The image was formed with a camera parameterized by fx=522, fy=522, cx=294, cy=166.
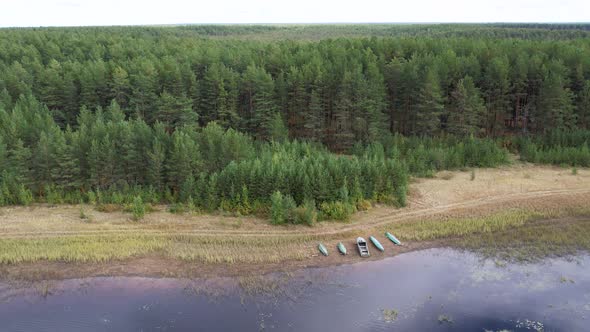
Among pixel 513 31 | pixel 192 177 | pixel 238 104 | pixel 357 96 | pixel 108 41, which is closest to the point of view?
pixel 192 177

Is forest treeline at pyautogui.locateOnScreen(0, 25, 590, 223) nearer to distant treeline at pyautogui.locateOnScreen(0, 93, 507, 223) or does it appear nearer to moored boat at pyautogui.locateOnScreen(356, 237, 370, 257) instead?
distant treeline at pyautogui.locateOnScreen(0, 93, 507, 223)

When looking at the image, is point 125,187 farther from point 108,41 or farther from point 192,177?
point 108,41

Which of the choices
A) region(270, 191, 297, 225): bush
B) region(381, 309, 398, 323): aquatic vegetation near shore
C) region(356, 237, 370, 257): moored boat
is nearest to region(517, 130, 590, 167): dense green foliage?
region(356, 237, 370, 257): moored boat

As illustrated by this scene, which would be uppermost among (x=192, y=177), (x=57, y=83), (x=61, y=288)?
(x=57, y=83)

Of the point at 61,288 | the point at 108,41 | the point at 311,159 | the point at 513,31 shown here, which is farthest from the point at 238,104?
the point at 513,31

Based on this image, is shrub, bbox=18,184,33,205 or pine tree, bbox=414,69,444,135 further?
pine tree, bbox=414,69,444,135

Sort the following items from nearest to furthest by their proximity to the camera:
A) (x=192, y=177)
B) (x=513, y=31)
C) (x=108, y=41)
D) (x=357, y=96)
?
(x=192, y=177) < (x=357, y=96) < (x=108, y=41) < (x=513, y=31)
